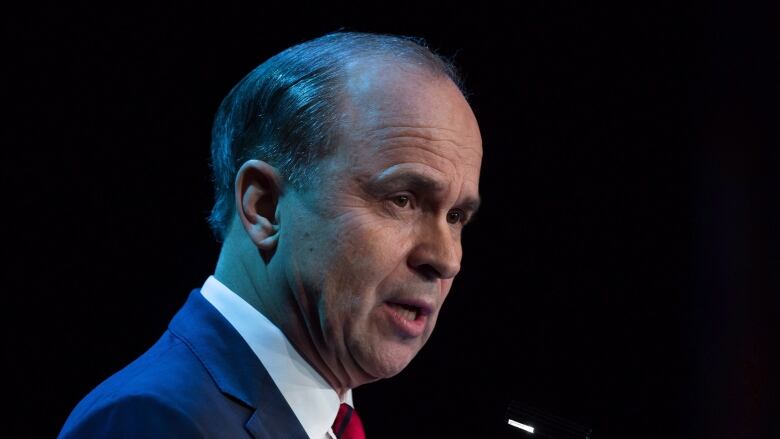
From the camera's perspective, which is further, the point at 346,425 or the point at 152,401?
the point at 346,425

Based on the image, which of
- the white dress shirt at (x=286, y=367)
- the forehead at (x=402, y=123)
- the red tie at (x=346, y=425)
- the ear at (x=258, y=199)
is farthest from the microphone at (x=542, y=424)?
the ear at (x=258, y=199)

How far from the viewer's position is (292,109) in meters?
1.40

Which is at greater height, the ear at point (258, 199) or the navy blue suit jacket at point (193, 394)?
the ear at point (258, 199)

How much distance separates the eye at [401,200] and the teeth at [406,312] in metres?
0.20

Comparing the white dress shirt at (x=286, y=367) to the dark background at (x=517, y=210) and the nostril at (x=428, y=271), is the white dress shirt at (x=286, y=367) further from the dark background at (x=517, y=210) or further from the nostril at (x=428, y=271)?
the dark background at (x=517, y=210)

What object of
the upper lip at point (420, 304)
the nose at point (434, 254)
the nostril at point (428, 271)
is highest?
the nose at point (434, 254)

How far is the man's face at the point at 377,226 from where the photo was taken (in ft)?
4.31

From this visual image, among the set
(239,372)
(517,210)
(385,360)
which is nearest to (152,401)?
(239,372)

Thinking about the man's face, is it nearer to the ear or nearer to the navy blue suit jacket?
the ear

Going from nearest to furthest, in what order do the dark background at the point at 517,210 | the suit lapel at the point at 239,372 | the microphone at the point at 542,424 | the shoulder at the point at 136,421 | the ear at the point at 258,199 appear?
1. the shoulder at the point at 136,421
2. the suit lapel at the point at 239,372
3. the ear at the point at 258,199
4. the microphone at the point at 542,424
5. the dark background at the point at 517,210

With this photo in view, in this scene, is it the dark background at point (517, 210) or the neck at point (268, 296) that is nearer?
the neck at point (268, 296)

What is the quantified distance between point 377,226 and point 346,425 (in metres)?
0.44

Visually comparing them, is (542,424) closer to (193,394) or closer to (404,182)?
(404,182)

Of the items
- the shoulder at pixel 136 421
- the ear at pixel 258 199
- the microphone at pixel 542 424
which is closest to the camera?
the shoulder at pixel 136 421
